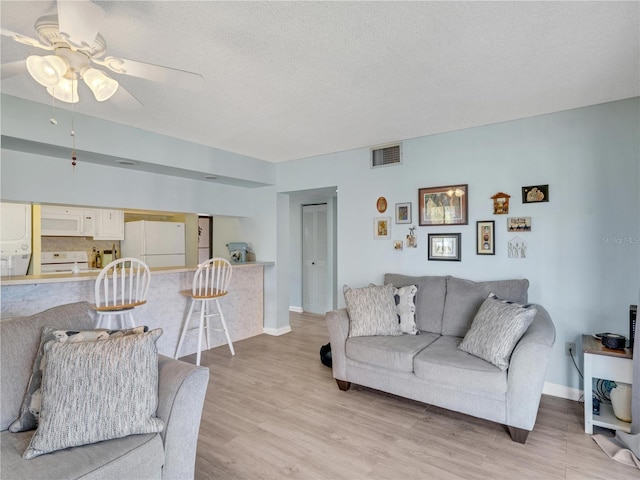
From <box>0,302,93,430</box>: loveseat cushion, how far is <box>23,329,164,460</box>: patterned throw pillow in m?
0.22

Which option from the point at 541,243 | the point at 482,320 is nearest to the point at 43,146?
the point at 482,320

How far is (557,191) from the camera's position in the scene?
2.84m

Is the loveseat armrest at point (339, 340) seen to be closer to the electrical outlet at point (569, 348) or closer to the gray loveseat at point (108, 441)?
the gray loveseat at point (108, 441)

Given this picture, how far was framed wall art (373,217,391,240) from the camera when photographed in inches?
149

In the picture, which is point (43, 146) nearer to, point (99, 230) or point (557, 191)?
point (99, 230)

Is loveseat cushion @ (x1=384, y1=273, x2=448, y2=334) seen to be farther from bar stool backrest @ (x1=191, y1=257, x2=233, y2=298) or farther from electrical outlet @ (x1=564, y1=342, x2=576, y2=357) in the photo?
bar stool backrest @ (x1=191, y1=257, x2=233, y2=298)

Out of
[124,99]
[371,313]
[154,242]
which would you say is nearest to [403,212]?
[371,313]

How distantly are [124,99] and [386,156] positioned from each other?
268cm

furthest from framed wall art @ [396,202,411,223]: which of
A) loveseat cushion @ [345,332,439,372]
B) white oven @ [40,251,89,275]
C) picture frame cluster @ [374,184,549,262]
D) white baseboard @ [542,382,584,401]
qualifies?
white oven @ [40,251,89,275]

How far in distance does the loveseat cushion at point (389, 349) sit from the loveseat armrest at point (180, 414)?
155 cm

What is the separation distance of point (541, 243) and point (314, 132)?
2355 millimetres

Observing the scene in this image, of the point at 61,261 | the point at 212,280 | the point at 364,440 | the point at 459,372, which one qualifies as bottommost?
the point at 364,440

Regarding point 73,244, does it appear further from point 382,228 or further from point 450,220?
point 450,220

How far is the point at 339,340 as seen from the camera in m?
2.91
